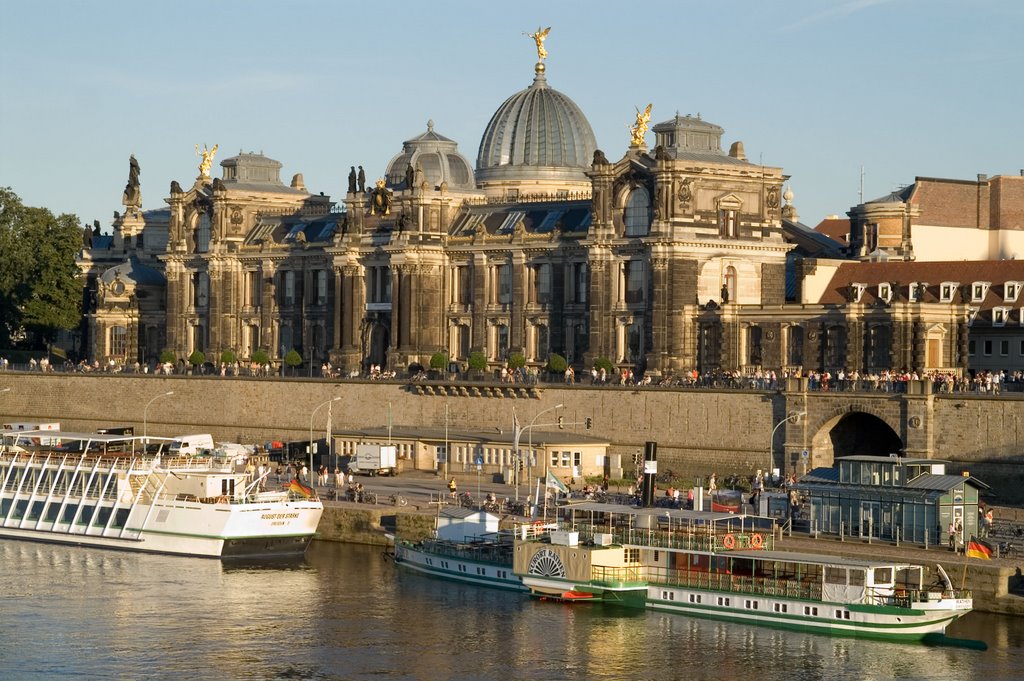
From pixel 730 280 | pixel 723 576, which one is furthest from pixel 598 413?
pixel 723 576

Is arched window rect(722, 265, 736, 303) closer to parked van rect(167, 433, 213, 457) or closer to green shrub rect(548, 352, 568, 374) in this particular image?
green shrub rect(548, 352, 568, 374)

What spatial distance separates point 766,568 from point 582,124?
87546 millimetres

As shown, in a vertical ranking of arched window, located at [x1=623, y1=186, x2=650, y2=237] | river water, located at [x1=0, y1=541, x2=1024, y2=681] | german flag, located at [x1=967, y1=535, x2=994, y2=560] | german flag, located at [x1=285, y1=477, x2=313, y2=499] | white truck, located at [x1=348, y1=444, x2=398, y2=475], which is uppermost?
arched window, located at [x1=623, y1=186, x2=650, y2=237]

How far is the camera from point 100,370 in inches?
6698

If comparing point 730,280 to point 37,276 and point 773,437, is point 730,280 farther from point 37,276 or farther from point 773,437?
point 37,276

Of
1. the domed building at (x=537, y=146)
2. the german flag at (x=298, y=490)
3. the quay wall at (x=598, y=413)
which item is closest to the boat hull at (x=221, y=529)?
the german flag at (x=298, y=490)

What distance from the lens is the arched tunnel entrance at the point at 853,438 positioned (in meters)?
122

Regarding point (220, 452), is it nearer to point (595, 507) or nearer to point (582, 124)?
point (595, 507)

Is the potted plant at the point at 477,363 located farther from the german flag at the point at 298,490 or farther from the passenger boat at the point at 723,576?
the passenger boat at the point at 723,576

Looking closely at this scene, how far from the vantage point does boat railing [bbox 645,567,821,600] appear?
88.8 m

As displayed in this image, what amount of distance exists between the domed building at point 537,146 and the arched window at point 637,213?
2738cm

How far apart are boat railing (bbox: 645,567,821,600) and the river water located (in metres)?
1.66

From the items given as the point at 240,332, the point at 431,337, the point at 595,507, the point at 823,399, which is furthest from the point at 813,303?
the point at 240,332

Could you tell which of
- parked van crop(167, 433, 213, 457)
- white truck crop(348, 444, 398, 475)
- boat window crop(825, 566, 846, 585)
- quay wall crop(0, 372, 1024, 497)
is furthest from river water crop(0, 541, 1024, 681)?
white truck crop(348, 444, 398, 475)
